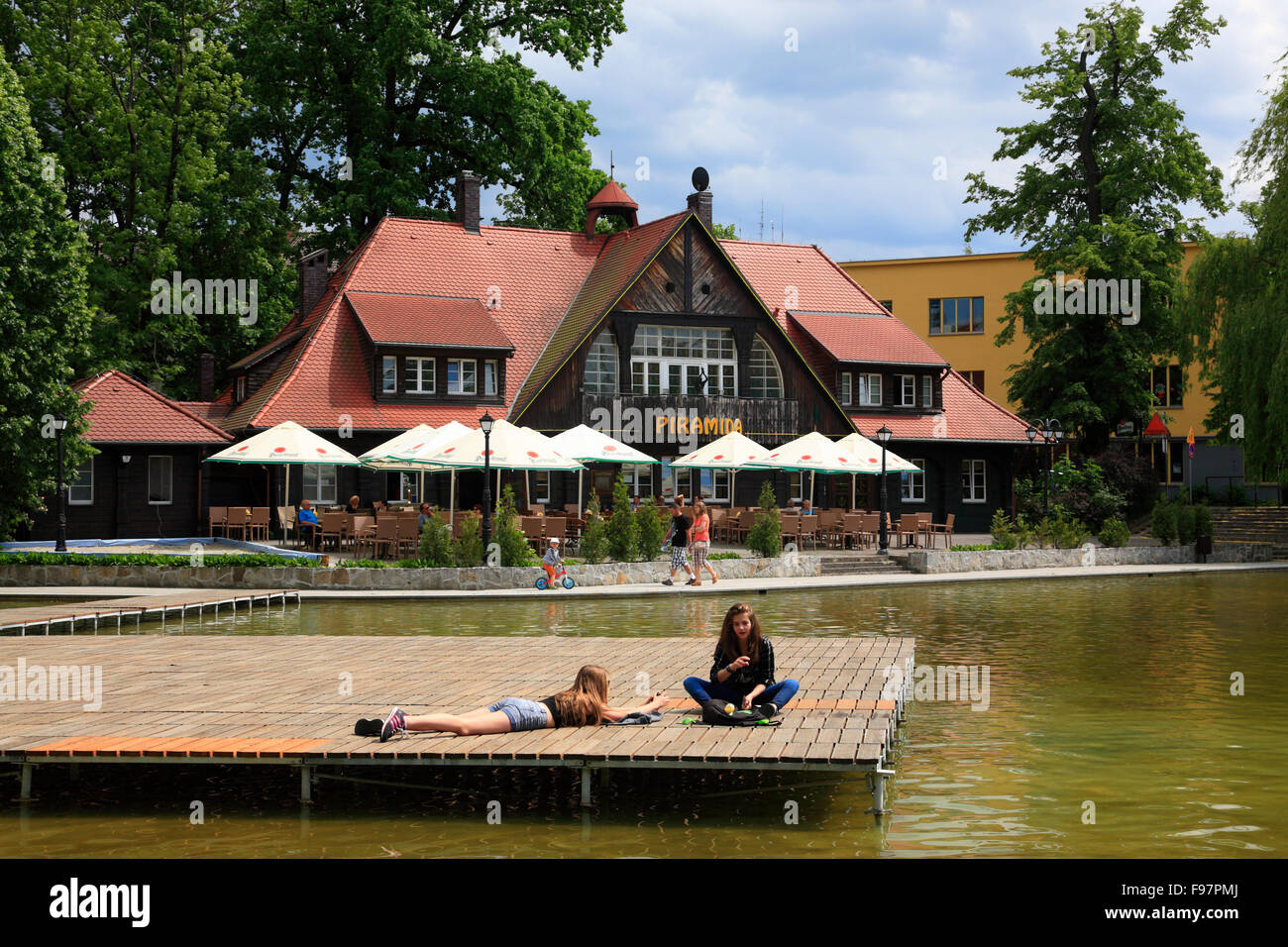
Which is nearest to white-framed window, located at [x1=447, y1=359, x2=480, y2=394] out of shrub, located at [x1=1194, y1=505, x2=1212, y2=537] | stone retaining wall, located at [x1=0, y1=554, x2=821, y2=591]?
stone retaining wall, located at [x1=0, y1=554, x2=821, y2=591]

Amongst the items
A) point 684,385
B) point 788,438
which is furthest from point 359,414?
point 788,438

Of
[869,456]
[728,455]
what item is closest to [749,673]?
[728,455]

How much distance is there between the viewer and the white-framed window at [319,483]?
3997 centimetres

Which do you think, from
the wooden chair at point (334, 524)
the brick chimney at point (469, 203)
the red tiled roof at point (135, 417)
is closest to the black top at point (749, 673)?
the wooden chair at point (334, 524)

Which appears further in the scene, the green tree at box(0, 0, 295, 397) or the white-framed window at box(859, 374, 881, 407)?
the white-framed window at box(859, 374, 881, 407)

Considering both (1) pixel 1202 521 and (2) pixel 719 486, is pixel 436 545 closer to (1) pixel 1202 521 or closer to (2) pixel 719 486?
(2) pixel 719 486

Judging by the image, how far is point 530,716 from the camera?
35.1 ft

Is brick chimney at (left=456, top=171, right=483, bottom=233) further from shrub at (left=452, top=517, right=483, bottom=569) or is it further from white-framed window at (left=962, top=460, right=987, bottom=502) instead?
shrub at (left=452, top=517, right=483, bottom=569)

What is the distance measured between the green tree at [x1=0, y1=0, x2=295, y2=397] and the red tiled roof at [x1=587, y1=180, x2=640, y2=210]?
12.0 m

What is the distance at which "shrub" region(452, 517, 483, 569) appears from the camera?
2869cm

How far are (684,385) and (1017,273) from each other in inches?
959

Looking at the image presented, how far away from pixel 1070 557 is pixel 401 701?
1107 inches
